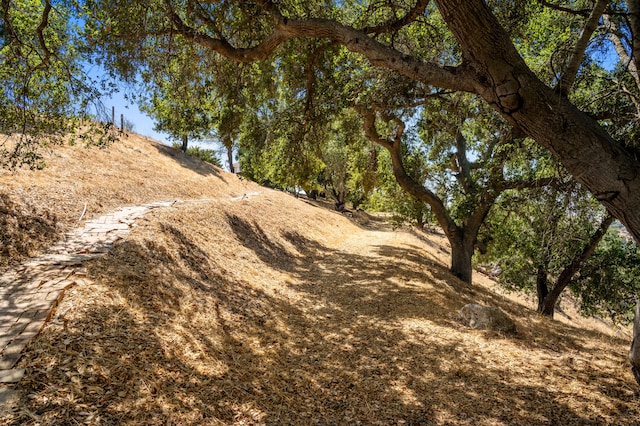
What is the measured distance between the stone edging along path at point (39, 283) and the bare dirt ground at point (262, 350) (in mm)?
150

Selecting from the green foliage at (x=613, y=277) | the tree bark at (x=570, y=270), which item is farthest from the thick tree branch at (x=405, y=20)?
the green foliage at (x=613, y=277)

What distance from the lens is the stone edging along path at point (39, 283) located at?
135 inches

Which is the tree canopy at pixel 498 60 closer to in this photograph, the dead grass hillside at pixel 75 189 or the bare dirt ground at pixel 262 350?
the bare dirt ground at pixel 262 350

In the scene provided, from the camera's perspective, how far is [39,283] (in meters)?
4.79

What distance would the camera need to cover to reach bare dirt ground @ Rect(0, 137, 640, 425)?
3.47 m

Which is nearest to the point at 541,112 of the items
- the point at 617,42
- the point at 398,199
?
the point at 617,42

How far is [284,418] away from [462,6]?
461cm

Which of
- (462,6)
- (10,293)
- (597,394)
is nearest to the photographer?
(462,6)

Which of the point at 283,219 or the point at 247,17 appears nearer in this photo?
the point at 247,17

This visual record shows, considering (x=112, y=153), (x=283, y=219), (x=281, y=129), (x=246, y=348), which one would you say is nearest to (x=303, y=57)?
(x=281, y=129)

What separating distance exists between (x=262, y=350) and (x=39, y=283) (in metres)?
3.36

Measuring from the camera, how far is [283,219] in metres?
16.7

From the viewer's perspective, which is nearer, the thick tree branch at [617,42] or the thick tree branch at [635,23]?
the thick tree branch at [635,23]

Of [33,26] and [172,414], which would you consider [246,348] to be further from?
[33,26]
